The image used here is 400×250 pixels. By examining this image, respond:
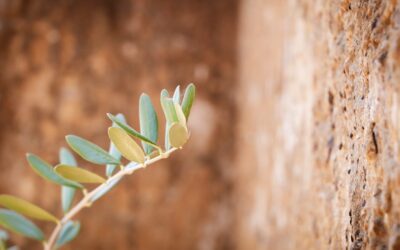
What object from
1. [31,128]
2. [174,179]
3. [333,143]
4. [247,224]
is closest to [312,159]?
[333,143]

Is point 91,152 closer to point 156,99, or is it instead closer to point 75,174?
point 75,174

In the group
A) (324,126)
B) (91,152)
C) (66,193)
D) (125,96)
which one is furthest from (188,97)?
(125,96)

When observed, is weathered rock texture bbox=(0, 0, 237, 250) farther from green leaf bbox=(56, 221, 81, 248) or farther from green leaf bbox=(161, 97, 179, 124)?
green leaf bbox=(161, 97, 179, 124)

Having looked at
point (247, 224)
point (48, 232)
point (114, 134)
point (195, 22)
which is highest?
point (195, 22)

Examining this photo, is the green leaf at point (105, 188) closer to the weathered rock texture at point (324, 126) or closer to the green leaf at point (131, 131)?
the green leaf at point (131, 131)

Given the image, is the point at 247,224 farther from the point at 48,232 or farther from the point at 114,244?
the point at 48,232

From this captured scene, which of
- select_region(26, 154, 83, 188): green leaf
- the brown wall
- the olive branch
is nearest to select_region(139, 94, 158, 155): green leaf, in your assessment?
the olive branch

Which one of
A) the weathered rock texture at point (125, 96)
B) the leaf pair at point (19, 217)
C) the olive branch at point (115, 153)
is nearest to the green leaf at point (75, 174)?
the olive branch at point (115, 153)
